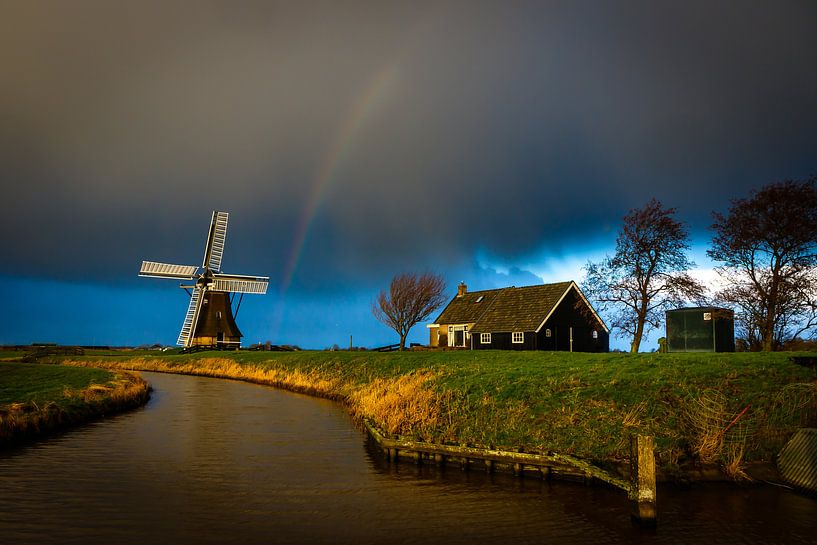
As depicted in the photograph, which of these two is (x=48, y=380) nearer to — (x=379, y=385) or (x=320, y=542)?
(x=379, y=385)

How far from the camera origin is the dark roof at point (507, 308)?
51000 mm

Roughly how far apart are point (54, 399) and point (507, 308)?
36.8 meters

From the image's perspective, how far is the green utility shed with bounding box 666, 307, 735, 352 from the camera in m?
32.3

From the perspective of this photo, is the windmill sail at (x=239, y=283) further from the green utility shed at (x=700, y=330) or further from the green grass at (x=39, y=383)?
the green utility shed at (x=700, y=330)

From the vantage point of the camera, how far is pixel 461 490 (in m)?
15.4

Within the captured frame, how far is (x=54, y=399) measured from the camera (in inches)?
1064

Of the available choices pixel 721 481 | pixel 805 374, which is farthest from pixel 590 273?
pixel 721 481

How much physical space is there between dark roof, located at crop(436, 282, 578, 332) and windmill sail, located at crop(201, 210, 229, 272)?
110 ft

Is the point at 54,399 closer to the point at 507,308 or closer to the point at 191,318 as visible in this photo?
the point at 507,308

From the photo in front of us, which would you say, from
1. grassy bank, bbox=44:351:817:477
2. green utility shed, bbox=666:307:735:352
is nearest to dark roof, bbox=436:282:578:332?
green utility shed, bbox=666:307:735:352

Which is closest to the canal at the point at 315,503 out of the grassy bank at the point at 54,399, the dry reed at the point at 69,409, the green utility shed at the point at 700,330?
the dry reed at the point at 69,409

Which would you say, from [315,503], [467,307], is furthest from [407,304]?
[315,503]

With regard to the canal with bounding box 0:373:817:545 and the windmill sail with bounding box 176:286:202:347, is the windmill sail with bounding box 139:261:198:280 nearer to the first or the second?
the windmill sail with bounding box 176:286:202:347

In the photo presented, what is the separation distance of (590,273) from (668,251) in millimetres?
5453
